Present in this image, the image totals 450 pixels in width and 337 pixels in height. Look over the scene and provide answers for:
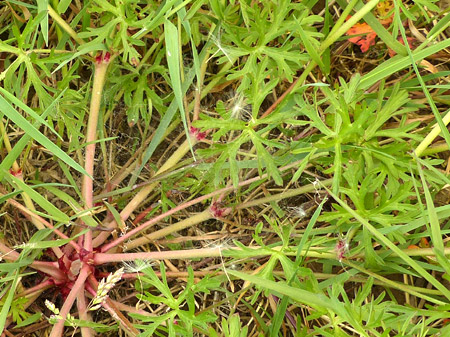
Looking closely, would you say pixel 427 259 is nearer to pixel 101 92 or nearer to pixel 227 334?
pixel 227 334

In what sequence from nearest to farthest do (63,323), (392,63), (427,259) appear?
(392,63)
(63,323)
(427,259)

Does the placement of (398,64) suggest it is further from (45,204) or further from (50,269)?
(50,269)

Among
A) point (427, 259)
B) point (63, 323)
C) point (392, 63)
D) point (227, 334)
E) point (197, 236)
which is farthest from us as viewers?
point (197, 236)

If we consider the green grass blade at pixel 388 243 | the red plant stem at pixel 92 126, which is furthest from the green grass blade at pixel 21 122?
the green grass blade at pixel 388 243

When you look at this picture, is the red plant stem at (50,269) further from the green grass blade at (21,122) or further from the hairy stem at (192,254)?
the green grass blade at (21,122)

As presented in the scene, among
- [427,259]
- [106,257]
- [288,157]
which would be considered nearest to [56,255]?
[106,257]
